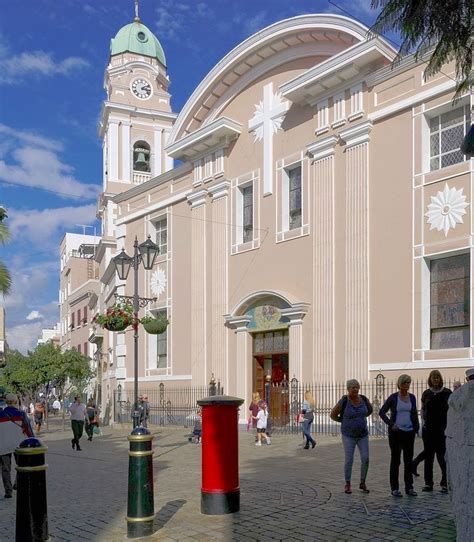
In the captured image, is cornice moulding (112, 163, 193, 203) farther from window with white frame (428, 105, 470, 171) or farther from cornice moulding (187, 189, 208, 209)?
window with white frame (428, 105, 470, 171)

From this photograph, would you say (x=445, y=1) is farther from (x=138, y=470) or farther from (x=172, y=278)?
(x=172, y=278)

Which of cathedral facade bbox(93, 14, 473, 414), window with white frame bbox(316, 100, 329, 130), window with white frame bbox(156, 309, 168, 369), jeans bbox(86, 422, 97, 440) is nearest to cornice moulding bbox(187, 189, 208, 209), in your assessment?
cathedral facade bbox(93, 14, 473, 414)

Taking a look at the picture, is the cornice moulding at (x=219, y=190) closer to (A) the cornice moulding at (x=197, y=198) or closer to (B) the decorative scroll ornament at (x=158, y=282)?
(A) the cornice moulding at (x=197, y=198)

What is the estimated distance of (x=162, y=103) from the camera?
44.4 meters

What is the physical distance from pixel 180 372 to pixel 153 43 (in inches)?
1048

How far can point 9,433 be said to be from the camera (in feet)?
32.6

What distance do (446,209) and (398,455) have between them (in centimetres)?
1063

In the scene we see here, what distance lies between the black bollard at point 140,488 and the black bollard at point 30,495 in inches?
37.8

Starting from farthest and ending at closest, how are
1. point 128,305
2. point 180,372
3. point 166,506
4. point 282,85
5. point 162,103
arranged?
point 162,103 < point 180,372 < point 282,85 < point 128,305 < point 166,506

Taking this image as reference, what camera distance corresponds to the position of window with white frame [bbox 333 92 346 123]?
21109 mm

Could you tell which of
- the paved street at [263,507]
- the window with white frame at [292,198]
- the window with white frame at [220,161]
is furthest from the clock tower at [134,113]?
the paved street at [263,507]

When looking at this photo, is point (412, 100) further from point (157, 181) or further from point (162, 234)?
point (162, 234)

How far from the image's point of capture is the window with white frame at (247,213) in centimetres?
2512

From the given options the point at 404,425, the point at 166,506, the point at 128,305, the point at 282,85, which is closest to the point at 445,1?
the point at 404,425
